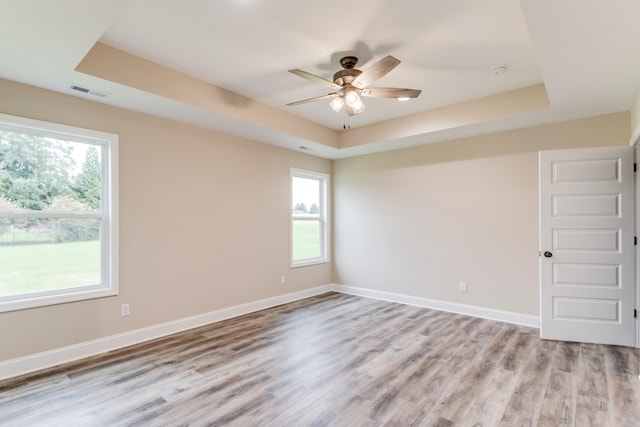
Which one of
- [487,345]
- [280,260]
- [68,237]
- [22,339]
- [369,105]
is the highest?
[369,105]

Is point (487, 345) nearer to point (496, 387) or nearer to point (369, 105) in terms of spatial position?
point (496, 387)

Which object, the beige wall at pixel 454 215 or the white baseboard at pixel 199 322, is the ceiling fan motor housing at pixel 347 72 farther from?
the white baseboard at pixel 199 322

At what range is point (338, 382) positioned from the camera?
2705 millimetres

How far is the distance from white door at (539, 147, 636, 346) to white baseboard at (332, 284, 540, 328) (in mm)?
533

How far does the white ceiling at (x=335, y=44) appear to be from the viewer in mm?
2086

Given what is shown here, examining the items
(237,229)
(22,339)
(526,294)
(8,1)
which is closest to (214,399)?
(22,339)

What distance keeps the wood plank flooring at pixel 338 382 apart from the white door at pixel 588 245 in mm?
234

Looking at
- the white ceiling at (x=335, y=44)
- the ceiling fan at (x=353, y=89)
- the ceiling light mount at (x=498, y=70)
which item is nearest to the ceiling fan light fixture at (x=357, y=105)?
the ceiling fan at (x=353, y=89)

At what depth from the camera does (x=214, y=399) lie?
245 cm

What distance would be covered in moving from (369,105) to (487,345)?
3.14 metres

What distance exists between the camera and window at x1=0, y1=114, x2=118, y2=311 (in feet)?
9.55

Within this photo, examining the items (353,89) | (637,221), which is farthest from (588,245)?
(353,89)

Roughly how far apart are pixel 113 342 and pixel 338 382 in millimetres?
2402

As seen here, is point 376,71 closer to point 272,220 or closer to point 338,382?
point 338,382
